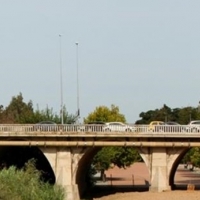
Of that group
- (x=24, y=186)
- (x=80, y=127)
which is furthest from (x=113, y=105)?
(x=24, y=186)

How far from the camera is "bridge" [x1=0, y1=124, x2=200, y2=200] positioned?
186 ft

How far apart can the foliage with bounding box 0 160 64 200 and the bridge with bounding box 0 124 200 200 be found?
9.51m

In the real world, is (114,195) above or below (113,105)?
below

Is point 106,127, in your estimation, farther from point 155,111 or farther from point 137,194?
point 155,111

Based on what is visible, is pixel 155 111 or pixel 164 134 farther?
pixel 155 111

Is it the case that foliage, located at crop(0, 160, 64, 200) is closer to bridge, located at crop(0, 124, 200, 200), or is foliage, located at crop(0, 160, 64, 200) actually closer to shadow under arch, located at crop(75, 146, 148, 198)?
bridge, located at crop(0, 124, 200, 200)

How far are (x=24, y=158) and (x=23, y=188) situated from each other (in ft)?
75.7

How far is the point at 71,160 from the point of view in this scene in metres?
59.8

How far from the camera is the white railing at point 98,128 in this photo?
5687 centimetres

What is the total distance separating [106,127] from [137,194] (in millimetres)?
5721

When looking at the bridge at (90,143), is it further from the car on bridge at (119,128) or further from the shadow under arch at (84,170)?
the car on bridge at (119,128)

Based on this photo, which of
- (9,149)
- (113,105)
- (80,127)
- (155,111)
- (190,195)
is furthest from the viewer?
(155,111)

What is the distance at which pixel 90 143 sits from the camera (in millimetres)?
58250

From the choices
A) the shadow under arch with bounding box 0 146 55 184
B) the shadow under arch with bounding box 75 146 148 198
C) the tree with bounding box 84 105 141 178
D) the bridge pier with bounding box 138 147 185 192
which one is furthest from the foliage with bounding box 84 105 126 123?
the bridge pier with bounding box 138 147 185 192
